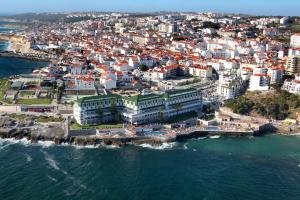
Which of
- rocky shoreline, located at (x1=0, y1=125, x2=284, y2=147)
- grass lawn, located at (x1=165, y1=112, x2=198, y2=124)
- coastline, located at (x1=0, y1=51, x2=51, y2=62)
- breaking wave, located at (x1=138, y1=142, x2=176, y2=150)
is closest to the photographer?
breaking wave, located at (x1=138, y1=142, x2=176, y2=150)

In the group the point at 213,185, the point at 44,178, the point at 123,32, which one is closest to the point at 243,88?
the point at 213,185

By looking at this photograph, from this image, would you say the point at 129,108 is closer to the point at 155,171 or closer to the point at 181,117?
the point at 181,117

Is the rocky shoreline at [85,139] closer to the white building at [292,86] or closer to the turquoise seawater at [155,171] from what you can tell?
the turquoise seawater at [155,171]

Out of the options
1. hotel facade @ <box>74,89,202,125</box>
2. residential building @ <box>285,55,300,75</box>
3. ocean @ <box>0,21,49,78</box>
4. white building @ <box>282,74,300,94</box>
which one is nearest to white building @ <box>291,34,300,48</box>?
residential building @ <box>285,55,300,75</box>

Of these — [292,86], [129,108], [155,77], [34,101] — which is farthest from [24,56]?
[292,86]

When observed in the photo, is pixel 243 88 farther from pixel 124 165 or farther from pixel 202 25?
pixel 202 25

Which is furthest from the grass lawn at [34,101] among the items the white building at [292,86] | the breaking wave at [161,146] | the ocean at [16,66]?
the white building at [292,86]

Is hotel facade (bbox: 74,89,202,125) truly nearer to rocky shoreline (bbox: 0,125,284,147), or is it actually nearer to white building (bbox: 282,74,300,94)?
rocky shoreline (bbox: 0,125,284,147)
